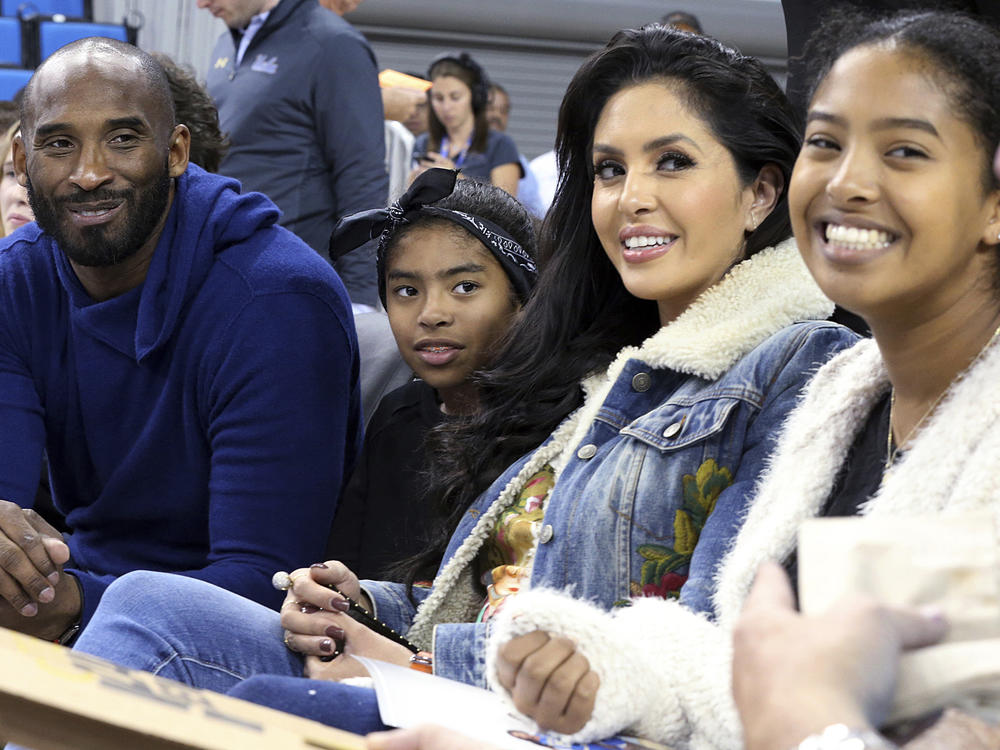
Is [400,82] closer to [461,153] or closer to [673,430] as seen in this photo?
[461,153]

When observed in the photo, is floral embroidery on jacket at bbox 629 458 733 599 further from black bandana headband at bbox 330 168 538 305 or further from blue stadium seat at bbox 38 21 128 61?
blue stadium seat at bbox 38 21 128 61

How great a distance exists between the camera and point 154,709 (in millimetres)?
902

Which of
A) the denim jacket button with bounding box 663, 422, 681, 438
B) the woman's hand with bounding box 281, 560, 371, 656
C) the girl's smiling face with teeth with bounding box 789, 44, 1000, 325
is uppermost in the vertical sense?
the girl's smiling face with teeth with bounding box 789, 44, 1000, 325

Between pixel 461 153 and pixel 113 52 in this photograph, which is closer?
pixel 113 52

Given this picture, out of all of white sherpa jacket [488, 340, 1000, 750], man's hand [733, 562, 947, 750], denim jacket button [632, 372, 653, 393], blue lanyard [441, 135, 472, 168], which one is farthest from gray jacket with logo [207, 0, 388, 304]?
man's hand [733, 562, 947, 750]

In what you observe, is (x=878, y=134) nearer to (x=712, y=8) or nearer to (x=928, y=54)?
(x=928, y=54)

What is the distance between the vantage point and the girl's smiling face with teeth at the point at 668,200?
1.79 meters

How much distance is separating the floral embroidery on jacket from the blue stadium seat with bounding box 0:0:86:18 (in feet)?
17.8

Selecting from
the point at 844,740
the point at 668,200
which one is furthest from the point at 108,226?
the point at 844,740

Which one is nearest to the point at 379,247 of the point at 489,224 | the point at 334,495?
the point at 489,224

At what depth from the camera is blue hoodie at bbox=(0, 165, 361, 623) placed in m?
2.07

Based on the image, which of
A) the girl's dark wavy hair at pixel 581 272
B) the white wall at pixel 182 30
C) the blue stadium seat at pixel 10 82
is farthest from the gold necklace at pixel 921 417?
the white wall at pixel 182 30

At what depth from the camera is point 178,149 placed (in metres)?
2.31

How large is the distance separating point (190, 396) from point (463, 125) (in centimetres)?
454
